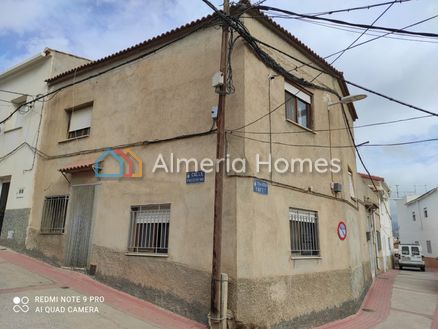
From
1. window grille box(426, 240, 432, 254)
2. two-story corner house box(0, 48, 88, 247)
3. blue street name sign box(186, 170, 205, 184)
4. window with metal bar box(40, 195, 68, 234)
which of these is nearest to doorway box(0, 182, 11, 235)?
two-story corner house box(0, 48, 88, 247)

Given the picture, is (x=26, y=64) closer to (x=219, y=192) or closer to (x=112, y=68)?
(x=112, y=68)

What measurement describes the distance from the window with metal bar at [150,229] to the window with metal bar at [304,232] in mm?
2900

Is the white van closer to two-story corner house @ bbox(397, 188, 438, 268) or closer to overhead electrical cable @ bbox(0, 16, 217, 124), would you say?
two-story corner house @ bbox(397, 188, 438, 268)

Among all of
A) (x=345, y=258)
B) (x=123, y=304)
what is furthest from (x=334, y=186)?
(x=123, y=304)

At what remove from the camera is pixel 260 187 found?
7133 millimetres

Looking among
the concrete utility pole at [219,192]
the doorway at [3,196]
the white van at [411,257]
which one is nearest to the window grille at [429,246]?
the white van at [411,257]

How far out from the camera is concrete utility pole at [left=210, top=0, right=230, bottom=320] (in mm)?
6281

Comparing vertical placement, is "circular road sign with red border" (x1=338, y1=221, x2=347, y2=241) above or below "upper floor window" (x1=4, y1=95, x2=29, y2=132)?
below

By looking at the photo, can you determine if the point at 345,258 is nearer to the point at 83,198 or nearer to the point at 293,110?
the point at 293,110

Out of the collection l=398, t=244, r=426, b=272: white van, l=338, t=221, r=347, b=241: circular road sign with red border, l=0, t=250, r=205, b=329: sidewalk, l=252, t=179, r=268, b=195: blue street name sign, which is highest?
l=252, t=179, r=268, b=195: blue street name sign

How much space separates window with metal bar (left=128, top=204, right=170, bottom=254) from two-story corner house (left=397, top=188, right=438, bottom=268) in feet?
95.4

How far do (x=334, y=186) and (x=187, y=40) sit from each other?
18.4ft

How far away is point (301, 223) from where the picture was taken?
826 cm

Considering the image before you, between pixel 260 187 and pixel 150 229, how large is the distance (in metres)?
2.82
